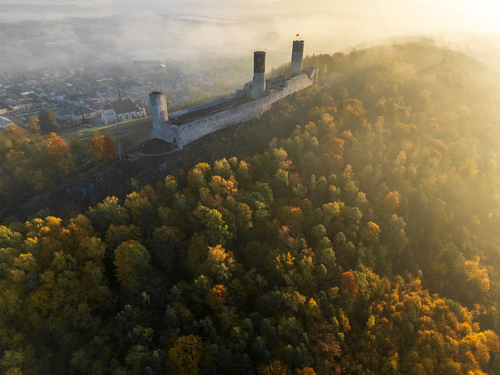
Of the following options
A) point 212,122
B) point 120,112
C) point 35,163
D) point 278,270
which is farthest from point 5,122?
point 278,270

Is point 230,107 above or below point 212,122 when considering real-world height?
above

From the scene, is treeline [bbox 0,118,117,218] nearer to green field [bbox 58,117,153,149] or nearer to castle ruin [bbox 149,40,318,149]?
green field [bbox 58,117,153,149]

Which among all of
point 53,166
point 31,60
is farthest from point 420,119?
point 31,60

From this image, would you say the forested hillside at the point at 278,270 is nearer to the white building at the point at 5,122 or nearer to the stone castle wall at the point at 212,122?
the stone castle wall at the point at 212,122

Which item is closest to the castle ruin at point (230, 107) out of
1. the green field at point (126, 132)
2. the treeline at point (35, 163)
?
the treeline at point (35, 163)

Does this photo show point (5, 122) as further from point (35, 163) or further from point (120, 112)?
point (35, 163)

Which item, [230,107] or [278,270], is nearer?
[278,270]

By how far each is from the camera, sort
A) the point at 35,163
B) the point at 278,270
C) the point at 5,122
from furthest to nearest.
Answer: the point at 5,122 → the point at 35,163 → the point at 278,270
